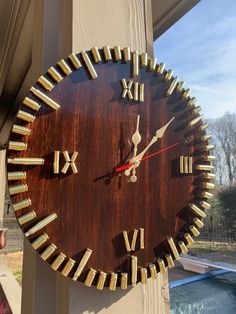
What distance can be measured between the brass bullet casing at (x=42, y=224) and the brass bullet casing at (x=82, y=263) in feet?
0.27

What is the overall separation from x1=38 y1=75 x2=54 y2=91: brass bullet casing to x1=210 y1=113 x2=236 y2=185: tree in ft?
1.75

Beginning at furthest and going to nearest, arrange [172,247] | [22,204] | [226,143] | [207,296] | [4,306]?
[4,306], [207,296], [226,143], [172,247], [22,204]

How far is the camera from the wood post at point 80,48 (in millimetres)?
494

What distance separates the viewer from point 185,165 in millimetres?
558

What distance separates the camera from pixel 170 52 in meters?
0.80

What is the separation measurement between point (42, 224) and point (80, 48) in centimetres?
37

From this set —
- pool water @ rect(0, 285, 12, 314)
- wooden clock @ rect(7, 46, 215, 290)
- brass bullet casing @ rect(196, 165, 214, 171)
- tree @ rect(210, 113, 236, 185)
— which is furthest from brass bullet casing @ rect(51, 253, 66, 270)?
pool water @ rect(0, 285, 12, 314)

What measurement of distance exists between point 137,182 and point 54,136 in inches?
7.2

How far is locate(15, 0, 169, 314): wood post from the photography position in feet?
1.62

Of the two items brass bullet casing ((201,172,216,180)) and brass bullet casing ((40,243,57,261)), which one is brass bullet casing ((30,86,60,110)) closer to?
brass bullet casing ((40,243,57,261))

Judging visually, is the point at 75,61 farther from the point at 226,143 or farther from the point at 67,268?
the point at 226,143

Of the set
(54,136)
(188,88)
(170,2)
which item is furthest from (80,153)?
(170,2)

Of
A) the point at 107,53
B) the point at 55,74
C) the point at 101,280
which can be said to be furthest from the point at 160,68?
the point at 101,280

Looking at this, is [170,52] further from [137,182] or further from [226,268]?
[226,268]
